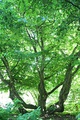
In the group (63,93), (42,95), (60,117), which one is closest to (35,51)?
(42,95)

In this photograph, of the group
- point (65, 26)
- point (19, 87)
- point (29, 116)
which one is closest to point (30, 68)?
point (19, 87)

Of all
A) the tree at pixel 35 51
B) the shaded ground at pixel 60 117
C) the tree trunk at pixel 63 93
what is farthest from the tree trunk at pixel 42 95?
→ the shaded ground at pixel 60 117

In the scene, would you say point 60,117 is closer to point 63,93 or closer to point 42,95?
point 63,93

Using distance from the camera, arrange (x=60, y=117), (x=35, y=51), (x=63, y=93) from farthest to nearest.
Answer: (x=63, y=93)
(x=60, y=117)
(x=35, y=51)

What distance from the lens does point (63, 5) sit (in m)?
4.12

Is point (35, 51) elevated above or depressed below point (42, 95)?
above

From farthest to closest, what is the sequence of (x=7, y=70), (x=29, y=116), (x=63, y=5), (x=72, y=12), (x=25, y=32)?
(x=7, y=70)
(x=25, y=32)
(x=72, y=12)
(x=63, y=5)
(x=29, y=116)

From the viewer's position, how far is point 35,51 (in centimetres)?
889

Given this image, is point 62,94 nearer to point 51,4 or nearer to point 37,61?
point 37,61

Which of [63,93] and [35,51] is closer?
[35,51]

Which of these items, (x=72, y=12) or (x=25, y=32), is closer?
(x=72, y=12)

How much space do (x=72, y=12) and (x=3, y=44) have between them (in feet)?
14.8

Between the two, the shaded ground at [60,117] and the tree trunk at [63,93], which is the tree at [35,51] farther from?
the shaded ground at [60,117]

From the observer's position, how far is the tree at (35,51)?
254 inches
